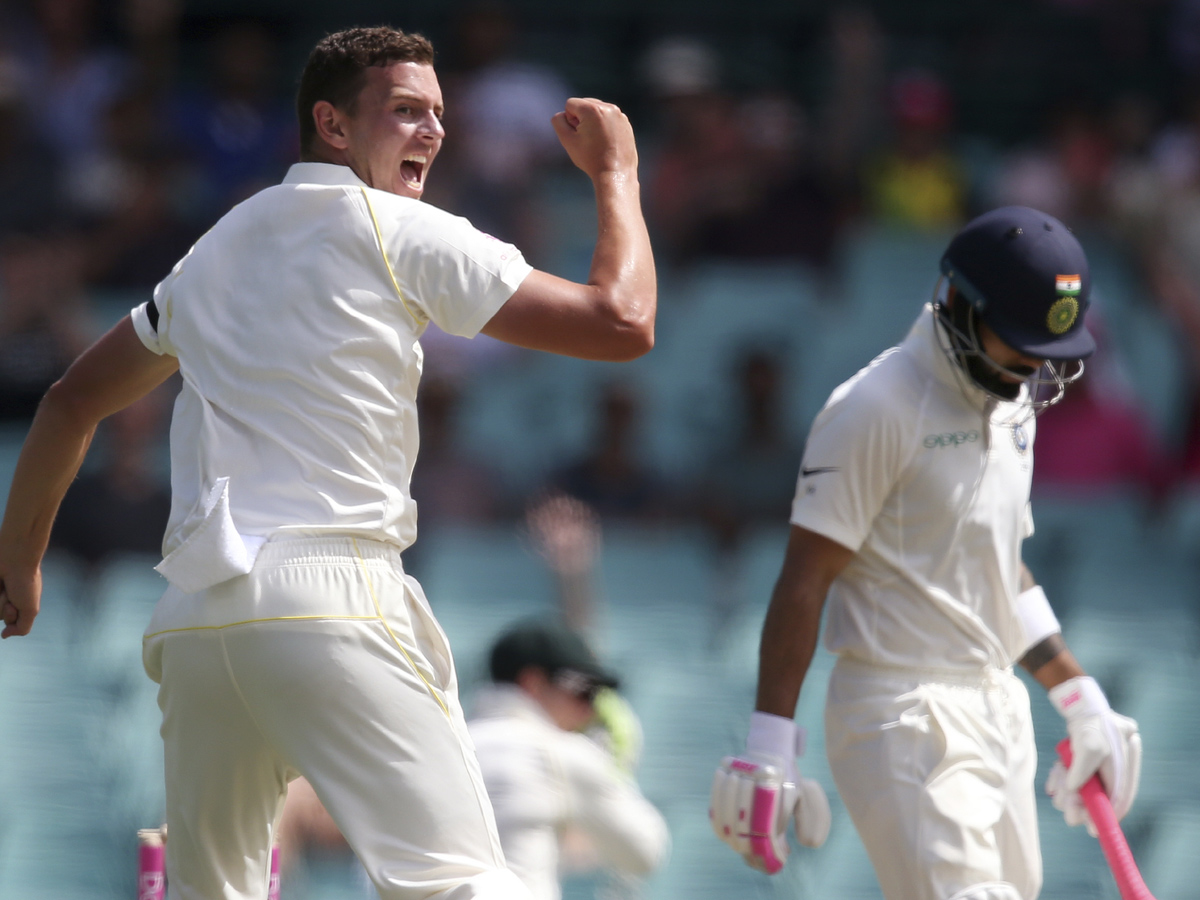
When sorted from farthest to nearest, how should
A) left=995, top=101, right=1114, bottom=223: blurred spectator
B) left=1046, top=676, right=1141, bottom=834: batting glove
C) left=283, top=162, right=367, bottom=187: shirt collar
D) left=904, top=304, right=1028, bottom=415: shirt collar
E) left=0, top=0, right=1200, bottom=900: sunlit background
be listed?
left=995, top=101, right=1114, bottom=223: blurred spectator → left=0, top=0, right=1200, bottom=900: sunlit background → left=1046, top=676, right=1141, bottom=834: batting glove → left=904, top=304, right=1028, bottom=415: shirt collar → left=283, top=162, right=367, bottom=187: shirt collar

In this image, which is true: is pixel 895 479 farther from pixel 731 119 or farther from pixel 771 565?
pixel 731 119

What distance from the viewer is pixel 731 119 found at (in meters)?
8.96

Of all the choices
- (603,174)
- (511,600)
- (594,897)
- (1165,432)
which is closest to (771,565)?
(511,600)

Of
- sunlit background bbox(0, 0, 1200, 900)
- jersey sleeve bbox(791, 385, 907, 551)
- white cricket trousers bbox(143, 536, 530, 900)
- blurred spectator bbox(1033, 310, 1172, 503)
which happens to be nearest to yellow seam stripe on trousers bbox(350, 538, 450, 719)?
white cricket trousers bbox(143, 536, 530, 900)

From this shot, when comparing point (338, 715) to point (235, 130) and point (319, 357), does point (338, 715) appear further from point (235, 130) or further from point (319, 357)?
point (235, 130)

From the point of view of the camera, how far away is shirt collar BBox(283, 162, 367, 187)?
260 centimetres

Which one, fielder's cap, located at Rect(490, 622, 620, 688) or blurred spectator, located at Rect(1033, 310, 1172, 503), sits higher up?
blurred spectator, located at Rect(1033, 310, 1172, 503)

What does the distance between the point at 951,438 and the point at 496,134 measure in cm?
577

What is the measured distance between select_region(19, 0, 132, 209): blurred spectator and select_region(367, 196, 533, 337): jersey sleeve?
655 cm

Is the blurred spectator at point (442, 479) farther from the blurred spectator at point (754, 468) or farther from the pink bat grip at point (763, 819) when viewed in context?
the pink bat grip at point (763, 819)

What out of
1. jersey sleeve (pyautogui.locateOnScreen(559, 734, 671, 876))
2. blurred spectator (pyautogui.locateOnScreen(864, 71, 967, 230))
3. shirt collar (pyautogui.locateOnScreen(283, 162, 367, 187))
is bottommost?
jersey sleeve (pyautogui.locateOnScreen(559, 734, 671, 876))

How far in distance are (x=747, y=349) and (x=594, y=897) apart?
10.4 feet

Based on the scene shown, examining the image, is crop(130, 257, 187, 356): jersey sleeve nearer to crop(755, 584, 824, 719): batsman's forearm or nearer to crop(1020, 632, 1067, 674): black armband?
crop(755, 584, 824, 719): batsman's forearm

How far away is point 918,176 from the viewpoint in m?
9.02
